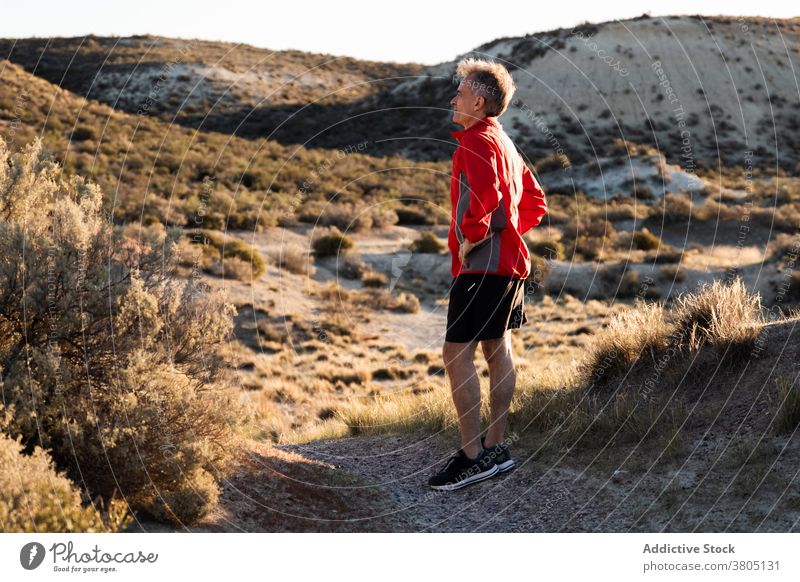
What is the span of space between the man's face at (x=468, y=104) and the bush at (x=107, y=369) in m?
1.88

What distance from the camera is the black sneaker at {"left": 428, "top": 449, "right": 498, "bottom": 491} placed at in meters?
5.37

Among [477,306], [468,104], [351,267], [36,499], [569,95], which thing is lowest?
[351,267]

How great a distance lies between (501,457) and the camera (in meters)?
5.51

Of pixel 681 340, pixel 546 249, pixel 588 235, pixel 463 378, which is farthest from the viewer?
pixel 588 235

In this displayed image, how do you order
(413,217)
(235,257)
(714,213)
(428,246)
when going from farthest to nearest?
(714,213) → (413,217) → (428,246) → (235,257)

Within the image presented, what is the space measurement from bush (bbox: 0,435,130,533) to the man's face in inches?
116

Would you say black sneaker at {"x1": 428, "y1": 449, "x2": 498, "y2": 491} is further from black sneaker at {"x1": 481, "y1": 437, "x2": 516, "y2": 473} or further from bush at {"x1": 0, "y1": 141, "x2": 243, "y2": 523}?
bush at {"x1": 0, "y1": 141, "x2": 243, "y2": 523}

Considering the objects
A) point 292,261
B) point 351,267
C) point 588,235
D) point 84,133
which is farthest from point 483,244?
point 84,133

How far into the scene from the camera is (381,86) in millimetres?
60344

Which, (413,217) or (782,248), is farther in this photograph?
(413,217)

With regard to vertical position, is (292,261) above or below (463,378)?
below

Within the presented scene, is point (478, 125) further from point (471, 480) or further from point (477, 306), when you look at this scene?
point (471, 480)

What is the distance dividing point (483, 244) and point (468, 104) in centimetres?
85

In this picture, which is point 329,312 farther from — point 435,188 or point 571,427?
point 435,188
